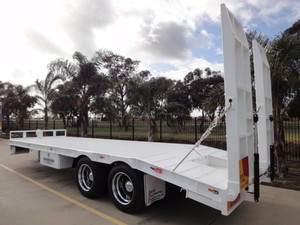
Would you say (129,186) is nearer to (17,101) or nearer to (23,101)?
(23,101)

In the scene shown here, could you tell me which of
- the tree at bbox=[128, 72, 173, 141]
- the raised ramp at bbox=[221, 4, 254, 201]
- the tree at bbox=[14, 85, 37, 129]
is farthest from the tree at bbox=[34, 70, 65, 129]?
the raised ramp at bbox=[221, 4, 254, 201]

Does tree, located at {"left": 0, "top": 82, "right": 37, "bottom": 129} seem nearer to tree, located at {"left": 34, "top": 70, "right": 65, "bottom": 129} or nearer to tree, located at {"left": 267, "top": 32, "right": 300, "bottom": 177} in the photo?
tree, located at {"left": 34, "top": 70, "right": 65, "bottom": 129}

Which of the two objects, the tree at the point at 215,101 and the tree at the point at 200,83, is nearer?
the tree at the point at 215,101

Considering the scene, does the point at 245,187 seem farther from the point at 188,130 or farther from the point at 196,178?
the point at 188,130

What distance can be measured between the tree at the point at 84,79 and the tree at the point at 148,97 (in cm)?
472

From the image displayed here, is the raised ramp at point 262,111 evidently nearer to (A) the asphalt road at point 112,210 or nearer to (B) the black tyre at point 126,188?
(A) the asphalt road at point 112,210

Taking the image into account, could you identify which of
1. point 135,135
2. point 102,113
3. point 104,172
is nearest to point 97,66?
point 102,113

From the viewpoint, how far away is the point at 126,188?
4184 millimetres

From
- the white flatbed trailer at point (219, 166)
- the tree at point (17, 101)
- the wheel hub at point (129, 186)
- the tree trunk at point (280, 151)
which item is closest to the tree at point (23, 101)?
the tree at point (17, 101)

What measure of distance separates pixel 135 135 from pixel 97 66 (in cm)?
519

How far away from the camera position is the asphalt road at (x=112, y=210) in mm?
3875

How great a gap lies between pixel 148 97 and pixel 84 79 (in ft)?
20.4

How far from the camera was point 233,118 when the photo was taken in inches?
114

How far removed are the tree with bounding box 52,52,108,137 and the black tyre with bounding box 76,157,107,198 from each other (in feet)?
33.4
